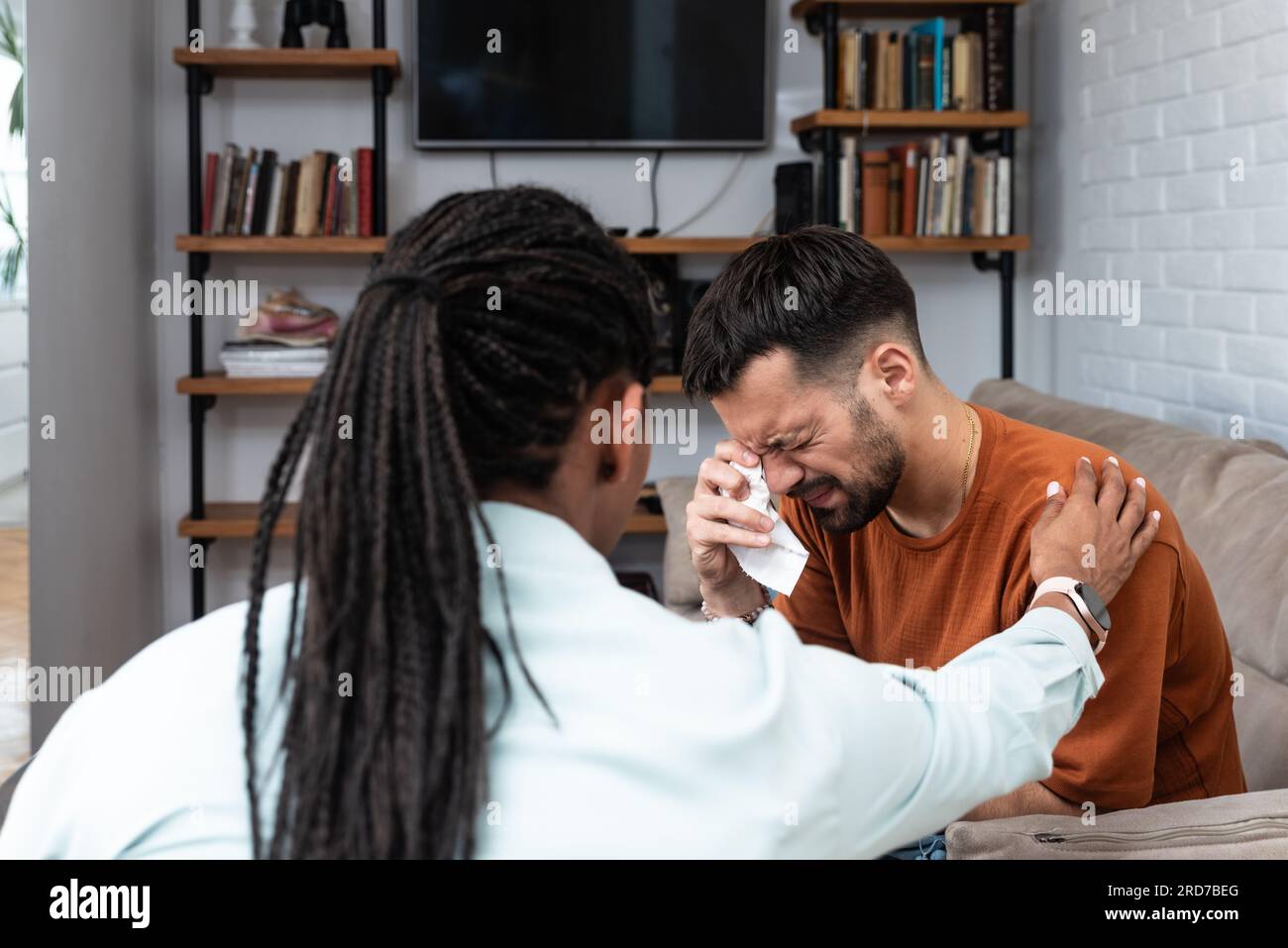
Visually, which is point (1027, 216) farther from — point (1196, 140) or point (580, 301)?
point (580, 301)

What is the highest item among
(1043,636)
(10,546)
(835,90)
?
(835,90)

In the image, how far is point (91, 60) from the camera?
3.15 meters

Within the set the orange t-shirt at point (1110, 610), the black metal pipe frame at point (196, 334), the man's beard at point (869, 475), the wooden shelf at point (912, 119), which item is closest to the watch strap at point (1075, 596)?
the orange t-shirt at point (1110, 610)

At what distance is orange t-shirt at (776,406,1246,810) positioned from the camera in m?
1.30

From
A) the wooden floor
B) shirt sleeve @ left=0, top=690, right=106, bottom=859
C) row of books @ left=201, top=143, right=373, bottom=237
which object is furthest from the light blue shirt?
row of books @ left=201, top=143, right=373, bottom=237

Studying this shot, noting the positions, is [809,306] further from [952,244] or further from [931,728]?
[952,244]

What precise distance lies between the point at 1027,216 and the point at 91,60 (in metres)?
2.54

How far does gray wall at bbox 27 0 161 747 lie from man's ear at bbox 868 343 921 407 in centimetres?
206

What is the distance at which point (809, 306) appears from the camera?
1485mm

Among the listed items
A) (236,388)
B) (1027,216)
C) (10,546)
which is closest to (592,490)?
(10,546)

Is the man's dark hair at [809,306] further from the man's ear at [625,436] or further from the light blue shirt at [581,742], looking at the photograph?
the light blue shirt at [581,742]

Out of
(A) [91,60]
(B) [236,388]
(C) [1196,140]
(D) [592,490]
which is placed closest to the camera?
(D) [592,490]

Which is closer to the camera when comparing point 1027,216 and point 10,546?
point 10,546

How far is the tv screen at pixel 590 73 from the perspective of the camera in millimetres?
3525
